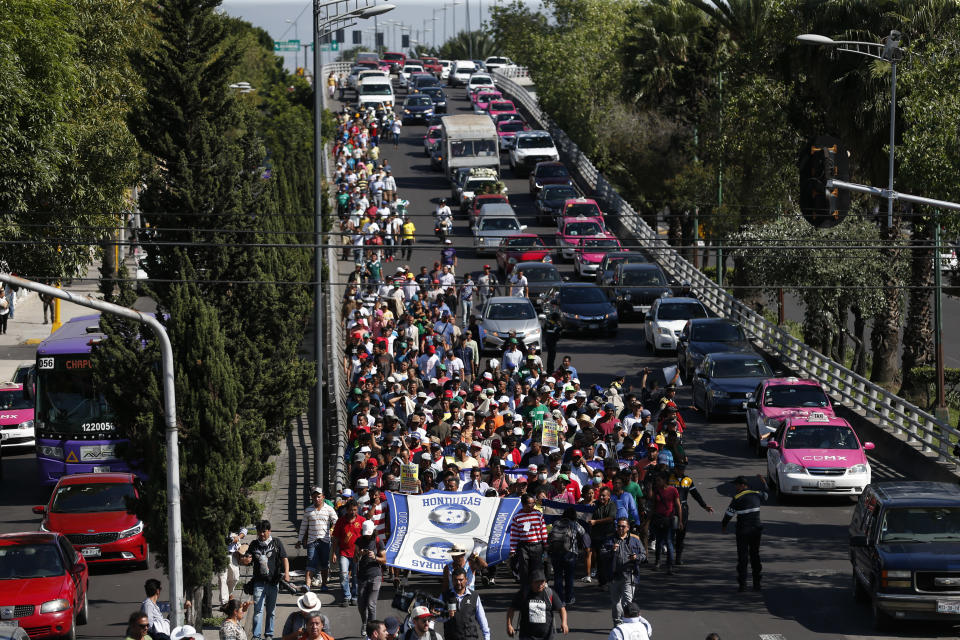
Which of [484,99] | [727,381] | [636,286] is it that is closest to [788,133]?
[636,286]

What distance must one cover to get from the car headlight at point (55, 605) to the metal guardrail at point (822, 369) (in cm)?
1087

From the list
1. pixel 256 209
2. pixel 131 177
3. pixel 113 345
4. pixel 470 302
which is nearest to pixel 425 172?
pixel 470 302

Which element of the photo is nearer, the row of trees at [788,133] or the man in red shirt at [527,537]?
the man in red shirt at [527,537]

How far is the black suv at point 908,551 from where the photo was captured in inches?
671

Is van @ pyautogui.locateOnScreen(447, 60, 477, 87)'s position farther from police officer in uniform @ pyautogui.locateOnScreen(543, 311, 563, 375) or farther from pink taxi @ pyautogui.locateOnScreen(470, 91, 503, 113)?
police officer in uniform @ pyautogui.locateOnScreen(543, 311, 563, 375)

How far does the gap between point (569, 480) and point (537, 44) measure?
204ft

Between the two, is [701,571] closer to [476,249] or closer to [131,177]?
[131,177]

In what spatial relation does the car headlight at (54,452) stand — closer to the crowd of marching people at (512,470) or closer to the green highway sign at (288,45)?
the crowd of marching people at (512,470)

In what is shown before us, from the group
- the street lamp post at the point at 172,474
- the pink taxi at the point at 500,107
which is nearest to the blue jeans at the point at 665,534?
the street lamp post at the point at 172,474

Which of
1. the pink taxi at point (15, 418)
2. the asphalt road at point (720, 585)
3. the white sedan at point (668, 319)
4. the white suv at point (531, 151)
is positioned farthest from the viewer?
the white suv at point (531, 151)

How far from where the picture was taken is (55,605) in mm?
18172

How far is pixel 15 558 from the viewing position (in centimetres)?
1892

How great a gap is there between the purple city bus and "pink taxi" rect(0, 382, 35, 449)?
14.7 feet

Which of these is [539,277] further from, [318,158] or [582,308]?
[318,158]
